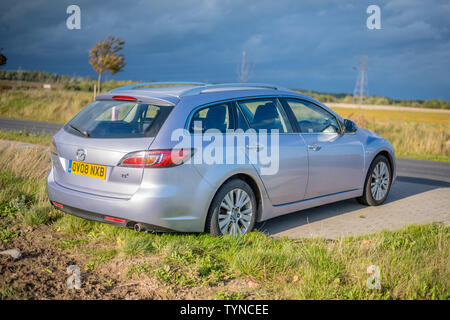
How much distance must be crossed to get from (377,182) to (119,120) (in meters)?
4.27

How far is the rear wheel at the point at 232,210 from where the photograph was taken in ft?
15.9

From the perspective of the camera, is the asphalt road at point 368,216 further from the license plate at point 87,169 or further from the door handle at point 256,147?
the license plate at point 87,169

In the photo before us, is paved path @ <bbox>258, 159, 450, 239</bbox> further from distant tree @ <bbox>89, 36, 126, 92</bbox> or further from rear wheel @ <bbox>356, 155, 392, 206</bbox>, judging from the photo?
distant tree @ <bbox>89, 36, 126, 92</bbox>

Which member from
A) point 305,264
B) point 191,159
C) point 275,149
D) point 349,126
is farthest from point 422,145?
point 191,159

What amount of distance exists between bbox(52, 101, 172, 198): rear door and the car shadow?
189 centimetres

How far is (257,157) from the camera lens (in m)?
5.22

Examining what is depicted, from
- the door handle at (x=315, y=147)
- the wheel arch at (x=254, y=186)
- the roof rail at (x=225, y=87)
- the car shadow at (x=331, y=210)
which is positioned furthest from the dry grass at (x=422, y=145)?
the wheel arch at (x=254, y=186)

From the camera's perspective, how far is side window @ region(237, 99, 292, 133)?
545 centimetres

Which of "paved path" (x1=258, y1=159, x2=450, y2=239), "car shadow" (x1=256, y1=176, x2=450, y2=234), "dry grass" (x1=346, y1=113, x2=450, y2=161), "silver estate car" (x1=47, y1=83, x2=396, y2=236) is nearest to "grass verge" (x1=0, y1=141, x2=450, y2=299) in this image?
"silver estate car" (x1=47, y1=83, x2=396, y2=236)

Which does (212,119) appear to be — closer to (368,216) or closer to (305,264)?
(305,264)

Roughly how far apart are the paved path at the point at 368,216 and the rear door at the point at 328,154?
412 mm

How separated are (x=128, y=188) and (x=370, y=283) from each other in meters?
2.34
